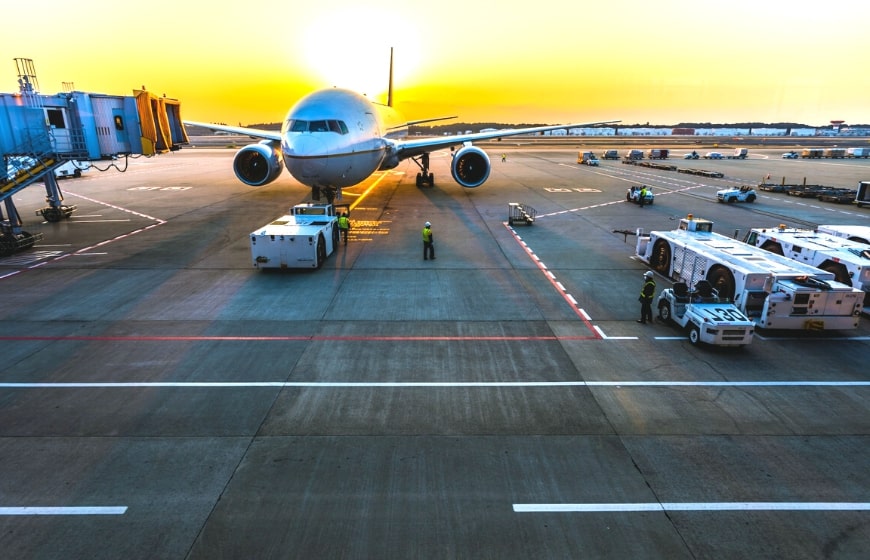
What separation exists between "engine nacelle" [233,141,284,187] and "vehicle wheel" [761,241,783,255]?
88.0 ft

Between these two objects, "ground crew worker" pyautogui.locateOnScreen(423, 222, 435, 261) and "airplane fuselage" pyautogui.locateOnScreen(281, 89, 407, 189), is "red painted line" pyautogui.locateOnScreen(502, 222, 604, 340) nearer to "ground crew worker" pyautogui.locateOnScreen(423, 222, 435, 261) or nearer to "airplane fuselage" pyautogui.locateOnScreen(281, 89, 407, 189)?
"ground crew worker" pyautogui.locateOnScreen(423, 222, 435, 261)

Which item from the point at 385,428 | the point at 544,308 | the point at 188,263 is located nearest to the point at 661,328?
the point at 544,308

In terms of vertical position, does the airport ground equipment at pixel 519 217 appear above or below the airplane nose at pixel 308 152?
below

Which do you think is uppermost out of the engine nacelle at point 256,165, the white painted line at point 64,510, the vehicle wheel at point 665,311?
the engine nacelle at point 256,165

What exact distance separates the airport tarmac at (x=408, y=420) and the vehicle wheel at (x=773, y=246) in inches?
172

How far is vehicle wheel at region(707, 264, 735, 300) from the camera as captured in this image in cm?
1465

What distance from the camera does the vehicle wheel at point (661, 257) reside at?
62.6 feet

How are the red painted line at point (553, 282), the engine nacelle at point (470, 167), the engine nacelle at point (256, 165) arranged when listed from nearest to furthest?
1. the red painted line at point (553, 282)
2. the engine nacelle at point (256, 165)
3. the engine nacelle at point (470, 167)

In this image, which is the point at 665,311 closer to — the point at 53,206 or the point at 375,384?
the point at 375,384

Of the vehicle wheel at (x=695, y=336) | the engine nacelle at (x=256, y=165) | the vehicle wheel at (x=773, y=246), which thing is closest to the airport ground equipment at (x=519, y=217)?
the vehicle wheel at (x=773, y=246)

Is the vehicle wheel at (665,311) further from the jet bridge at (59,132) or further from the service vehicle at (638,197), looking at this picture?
the jet bridge at (59,132)

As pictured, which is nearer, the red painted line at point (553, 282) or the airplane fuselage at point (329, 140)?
the red painted line at point (553, 282)

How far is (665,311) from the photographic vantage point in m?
14.7

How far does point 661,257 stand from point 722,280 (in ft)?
15.6
